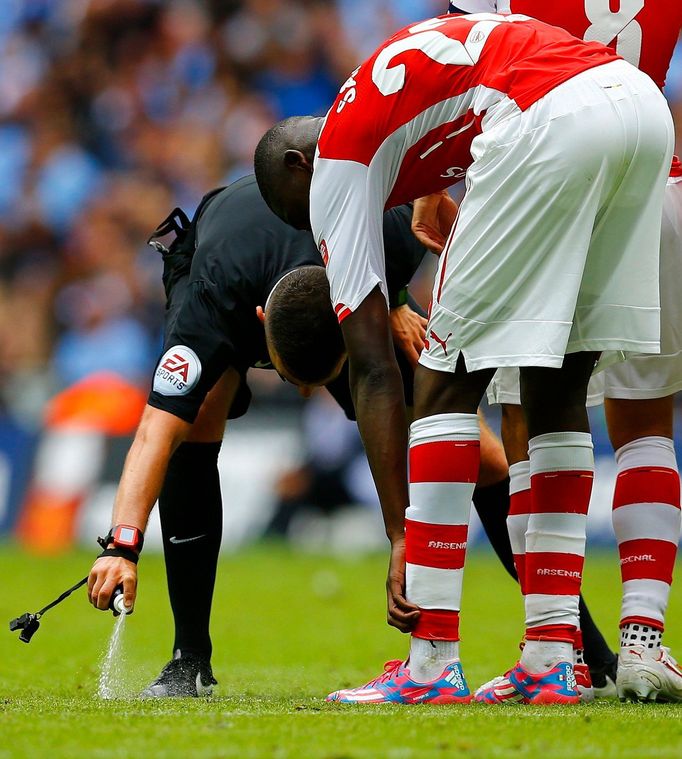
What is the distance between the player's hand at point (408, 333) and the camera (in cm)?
452

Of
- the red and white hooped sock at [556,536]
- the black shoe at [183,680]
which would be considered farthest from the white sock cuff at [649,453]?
the black shoe at [183,680]

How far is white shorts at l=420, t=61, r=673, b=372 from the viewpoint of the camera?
3303mm

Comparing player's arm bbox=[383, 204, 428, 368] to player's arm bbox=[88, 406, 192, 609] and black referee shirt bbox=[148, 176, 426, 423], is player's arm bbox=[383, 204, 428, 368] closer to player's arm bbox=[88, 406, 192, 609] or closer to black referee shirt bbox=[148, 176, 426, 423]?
black referee shirt bbox=[148, 176, 426, 423]

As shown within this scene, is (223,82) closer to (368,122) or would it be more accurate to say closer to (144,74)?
(144,74)

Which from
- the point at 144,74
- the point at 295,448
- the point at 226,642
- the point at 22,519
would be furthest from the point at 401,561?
the point at 144,74

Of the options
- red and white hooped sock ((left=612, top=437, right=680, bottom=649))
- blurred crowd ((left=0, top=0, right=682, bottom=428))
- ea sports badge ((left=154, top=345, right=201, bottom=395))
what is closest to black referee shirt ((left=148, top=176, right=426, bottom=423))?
ea sports badge ((left=154, top=345, right=201, bottom=395))

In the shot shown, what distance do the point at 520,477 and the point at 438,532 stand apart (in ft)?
2.59

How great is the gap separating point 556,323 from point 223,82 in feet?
33.8

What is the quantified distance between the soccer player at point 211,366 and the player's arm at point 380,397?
13.6 inches

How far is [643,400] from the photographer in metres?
4.08

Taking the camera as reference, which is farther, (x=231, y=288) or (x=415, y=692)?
(x=231, y=288)

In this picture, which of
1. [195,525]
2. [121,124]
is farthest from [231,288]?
[121,124]

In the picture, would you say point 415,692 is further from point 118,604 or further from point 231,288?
point 231,288

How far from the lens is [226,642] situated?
584 cm
